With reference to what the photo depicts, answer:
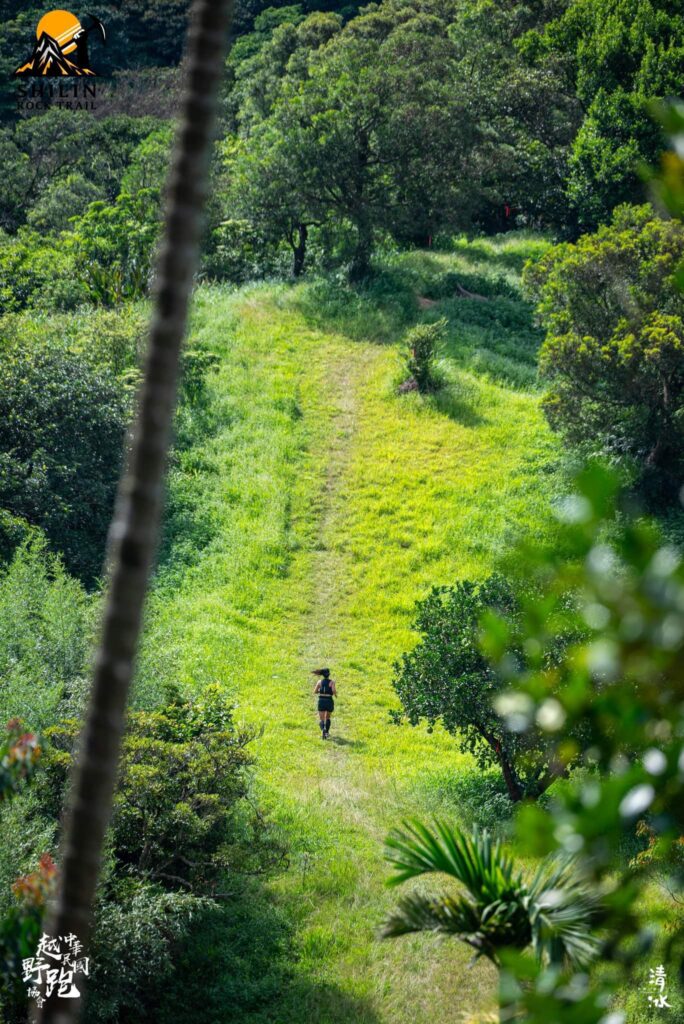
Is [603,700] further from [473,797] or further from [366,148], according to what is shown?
[366,148]

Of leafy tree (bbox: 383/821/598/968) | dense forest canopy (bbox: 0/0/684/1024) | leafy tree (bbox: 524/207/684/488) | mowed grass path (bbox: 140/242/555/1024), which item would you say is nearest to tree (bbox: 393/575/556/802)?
dense forest canopy (bbox: 0/0/684/1024)

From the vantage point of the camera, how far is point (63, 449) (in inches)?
902

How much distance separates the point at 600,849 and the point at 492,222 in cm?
4478

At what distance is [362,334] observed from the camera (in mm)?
32531

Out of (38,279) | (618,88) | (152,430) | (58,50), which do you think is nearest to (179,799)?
(152,430)

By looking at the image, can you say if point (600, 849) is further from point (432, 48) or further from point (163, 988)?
point (432, 48)

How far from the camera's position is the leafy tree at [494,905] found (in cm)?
496

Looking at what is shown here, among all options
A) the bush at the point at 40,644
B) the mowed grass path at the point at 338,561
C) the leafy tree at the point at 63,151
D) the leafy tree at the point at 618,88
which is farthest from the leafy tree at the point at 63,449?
the leafy tree at the point at 63,151

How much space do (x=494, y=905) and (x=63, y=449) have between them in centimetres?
1917

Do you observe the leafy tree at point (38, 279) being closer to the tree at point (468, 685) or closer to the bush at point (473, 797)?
the tree at point (468, 685)

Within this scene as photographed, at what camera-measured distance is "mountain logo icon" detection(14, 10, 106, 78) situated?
45.1 metres

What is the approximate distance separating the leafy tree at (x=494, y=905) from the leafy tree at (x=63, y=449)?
1670 centimetres

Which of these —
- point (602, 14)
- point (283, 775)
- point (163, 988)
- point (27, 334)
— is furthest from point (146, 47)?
point (163, 988)

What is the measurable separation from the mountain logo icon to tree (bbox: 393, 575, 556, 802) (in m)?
36.6
